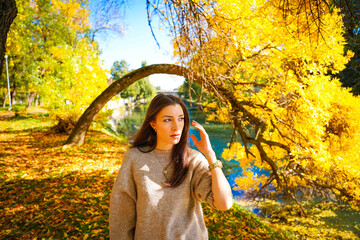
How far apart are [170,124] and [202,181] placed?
1.57 ft

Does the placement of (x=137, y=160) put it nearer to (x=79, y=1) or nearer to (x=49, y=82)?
(x=49, y=82)

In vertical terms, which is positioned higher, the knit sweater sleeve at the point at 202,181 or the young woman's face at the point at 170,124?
the young woman's face at the point at 170,124

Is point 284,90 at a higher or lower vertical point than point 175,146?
higher

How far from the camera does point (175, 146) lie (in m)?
1.60

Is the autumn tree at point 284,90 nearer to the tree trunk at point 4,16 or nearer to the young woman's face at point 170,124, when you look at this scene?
the young woman's face at point 170,124

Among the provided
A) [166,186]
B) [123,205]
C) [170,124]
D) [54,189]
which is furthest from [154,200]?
[54,189]

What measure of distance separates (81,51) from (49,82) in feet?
6.60

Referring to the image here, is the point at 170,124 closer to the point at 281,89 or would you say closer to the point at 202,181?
the point at 202,181

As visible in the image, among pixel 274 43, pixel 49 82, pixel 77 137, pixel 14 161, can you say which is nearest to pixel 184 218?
pixel 274 43

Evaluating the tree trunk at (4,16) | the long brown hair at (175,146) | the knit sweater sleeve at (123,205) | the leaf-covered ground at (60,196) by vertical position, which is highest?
the tree trunk at (4,16)

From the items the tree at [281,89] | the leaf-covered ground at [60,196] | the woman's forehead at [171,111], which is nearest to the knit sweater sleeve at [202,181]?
the woman's forehead at [171,111]

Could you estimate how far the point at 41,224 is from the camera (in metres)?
3.52

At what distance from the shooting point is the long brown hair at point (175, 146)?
1473 millimetres

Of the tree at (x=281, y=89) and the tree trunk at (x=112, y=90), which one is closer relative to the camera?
the tree at (x=281, y=89)
